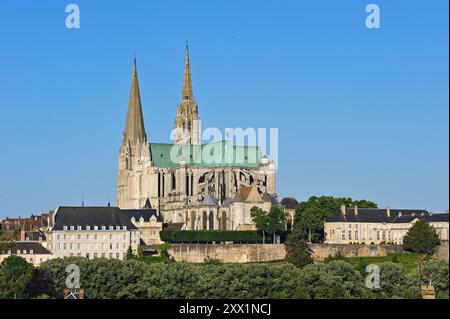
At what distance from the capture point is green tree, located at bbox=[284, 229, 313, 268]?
7819 centimetres

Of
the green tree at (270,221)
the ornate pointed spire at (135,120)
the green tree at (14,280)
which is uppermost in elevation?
the ornate pointed spire at (135,120)

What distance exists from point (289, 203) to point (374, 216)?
12753 millimetres

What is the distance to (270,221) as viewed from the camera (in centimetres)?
9750

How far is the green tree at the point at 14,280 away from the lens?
174 ft

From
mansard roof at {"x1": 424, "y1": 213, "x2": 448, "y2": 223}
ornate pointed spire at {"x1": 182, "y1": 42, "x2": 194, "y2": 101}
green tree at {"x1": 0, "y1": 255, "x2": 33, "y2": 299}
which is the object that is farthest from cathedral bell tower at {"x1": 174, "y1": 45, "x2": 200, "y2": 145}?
green tree at {"x1": 0, "y1": 255, "x2": 33, "y2": 299}

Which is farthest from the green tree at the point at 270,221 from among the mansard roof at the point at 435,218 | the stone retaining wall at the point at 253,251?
the mansard roof at the point at 435,218

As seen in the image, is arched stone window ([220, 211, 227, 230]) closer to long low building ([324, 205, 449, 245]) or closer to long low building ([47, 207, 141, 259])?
long low building ([324, 205, 449, 245])

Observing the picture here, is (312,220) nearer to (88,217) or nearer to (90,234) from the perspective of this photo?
(88,217)

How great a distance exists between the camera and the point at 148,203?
118 meters

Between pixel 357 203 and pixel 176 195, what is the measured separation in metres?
19.0

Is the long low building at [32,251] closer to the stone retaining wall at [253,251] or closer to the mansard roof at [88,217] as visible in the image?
the mansard roof at [88,217]

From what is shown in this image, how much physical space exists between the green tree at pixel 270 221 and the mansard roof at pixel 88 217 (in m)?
11.3
